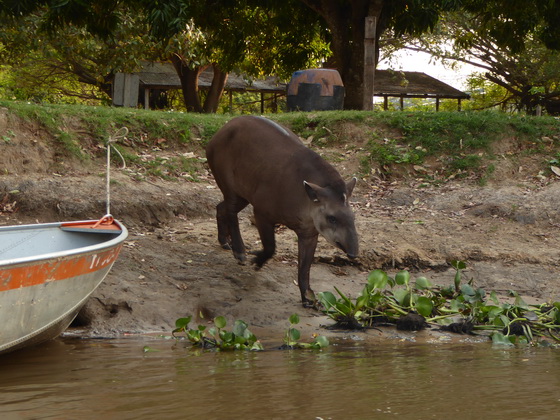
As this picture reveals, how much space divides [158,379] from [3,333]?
43.2 inches

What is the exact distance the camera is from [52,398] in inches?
185

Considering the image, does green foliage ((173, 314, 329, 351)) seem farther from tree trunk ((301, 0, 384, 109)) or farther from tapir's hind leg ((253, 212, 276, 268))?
tree trunk ((301, 0, 384, 109))

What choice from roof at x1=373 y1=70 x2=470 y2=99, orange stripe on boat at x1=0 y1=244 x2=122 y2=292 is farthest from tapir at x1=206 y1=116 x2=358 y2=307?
roof at x1=373 y1=70 x2=470 y2=99

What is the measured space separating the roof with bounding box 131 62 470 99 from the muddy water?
2450 centimetres

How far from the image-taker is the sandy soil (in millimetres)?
7547

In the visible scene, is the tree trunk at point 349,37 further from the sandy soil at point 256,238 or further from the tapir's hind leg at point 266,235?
the tapir's hind leg at point 266,235

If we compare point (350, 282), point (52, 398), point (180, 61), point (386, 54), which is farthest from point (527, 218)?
point (386, 54)

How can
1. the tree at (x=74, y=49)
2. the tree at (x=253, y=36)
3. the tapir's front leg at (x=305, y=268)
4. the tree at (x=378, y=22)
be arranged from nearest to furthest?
the tapir's front leg at (x=305, y=268) < the tree at (x=378, y=22) < the tree at (x=253, y=36) < the tree at (x=74, y=49)

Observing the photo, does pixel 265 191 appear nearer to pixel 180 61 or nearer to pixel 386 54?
pixel 180 61

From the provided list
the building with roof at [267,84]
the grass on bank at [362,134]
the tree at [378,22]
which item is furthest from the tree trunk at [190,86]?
the grass on bank at [362,134]

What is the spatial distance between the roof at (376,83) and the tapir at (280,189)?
21747mm

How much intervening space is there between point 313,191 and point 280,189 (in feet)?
1.76

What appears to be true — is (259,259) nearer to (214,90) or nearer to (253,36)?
(253,36)

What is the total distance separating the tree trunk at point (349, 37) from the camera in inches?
680
